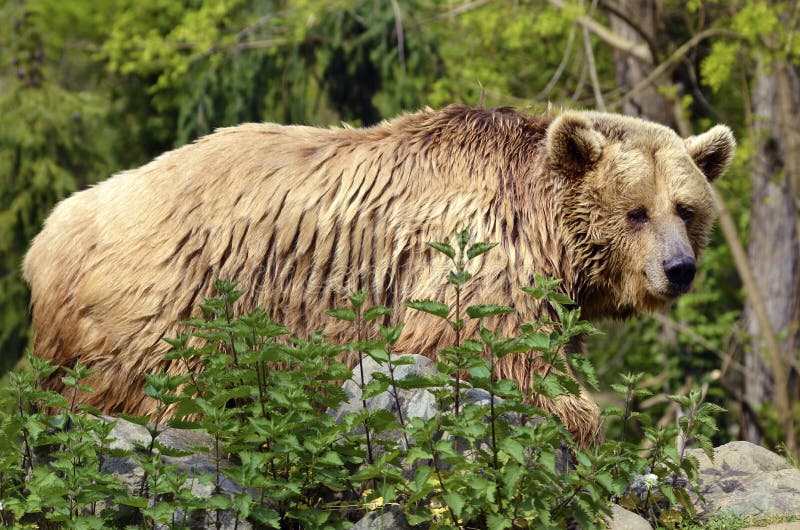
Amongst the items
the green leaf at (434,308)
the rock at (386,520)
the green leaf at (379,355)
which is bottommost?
the rock at (386,520)

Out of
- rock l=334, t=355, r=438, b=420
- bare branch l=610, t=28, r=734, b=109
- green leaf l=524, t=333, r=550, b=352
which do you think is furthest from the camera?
bare branch l=610, t=28, r=734, b=109

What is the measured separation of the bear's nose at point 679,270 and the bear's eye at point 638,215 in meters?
0.28

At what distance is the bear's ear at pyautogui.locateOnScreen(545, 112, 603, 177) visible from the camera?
5.67 meters

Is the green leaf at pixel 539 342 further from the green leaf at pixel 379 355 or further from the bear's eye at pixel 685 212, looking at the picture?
the bear's eye at pixel 685 212

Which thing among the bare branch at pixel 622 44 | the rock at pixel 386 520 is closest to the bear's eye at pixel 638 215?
the rock at pixel 386 520

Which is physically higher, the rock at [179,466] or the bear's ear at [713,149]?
the bear's ear at [713,149]

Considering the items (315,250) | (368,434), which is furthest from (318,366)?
(315,250)

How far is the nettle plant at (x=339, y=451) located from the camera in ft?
13.1

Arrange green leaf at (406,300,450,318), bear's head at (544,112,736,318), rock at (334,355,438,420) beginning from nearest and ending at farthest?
green leaf at (406,300,450,318), rock at (334,355,438,420), bear's head at (544,112,736,318)

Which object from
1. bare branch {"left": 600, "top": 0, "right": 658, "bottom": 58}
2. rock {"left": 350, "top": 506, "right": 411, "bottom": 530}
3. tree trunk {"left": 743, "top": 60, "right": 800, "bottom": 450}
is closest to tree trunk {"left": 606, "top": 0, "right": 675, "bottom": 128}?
bare branch {"left": 600, "top": 0, "right": 658, "bottom": 58}

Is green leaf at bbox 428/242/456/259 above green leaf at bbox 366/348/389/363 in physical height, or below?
above

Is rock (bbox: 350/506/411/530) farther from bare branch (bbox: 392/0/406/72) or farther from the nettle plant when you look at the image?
bare branch (bbox: 392/0/406/72)

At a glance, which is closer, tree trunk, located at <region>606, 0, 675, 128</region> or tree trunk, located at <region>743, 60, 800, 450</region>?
tree trunk, located at <region>606, 0, 675, 128</region>

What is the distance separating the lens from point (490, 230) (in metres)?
5.49
